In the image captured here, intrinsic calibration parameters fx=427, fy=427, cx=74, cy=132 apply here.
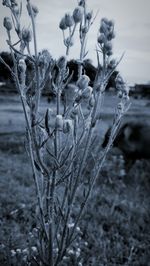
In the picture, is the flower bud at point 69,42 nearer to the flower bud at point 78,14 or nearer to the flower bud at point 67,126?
the flower bud at point 78,14

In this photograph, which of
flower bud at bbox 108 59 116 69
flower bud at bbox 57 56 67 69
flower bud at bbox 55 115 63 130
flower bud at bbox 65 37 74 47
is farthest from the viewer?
flower bud at bbox 108 59 116 69

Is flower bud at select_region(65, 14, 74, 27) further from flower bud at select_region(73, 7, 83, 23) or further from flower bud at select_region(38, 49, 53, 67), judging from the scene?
flower bud at select_region(38, 49, 53, 67)

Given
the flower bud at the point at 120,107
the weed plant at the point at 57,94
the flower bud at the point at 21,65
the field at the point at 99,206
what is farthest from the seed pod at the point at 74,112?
the field at the point at 99,206

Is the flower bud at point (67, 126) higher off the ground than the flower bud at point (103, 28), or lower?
lower

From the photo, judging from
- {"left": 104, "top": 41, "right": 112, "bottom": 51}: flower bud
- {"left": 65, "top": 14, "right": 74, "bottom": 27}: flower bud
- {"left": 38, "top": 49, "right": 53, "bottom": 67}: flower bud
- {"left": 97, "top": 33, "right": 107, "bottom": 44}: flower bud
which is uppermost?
{"left": 65, "top": 14, "right": 74, "bottom": 27}: flower bud

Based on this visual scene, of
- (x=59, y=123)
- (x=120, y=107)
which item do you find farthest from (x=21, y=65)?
(x=120, y=107)

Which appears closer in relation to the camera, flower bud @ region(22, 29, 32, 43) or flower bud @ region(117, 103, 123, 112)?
flower bud @ region(22, 29, 32, 43)

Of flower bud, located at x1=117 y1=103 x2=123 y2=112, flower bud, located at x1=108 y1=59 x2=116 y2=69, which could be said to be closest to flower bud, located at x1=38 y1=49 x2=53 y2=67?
flower bud, located at x1=108 y1=59 x2=116 y2=69

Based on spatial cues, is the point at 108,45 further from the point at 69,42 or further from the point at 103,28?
the point at 69,42
